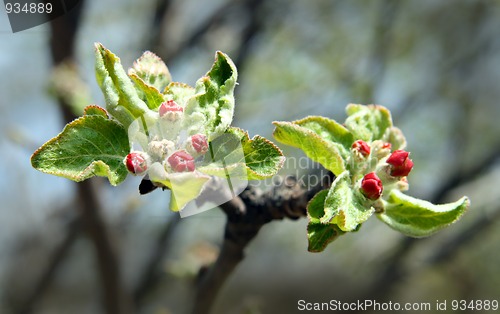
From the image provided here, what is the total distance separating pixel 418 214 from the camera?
1083 millimetres

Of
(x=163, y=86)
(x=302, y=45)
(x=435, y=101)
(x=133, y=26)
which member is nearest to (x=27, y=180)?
(x=133, y=26)

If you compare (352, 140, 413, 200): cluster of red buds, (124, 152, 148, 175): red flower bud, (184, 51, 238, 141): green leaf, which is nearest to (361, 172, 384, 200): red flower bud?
(352, 140, 413, 200): cluster of red buds

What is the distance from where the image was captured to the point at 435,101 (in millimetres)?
5352

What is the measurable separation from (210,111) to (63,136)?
27 cm

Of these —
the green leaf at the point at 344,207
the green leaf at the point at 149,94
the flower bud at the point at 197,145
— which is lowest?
the green leaf at the point at 344,207

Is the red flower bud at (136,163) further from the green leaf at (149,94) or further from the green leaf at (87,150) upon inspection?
the green leaf at (149,94)

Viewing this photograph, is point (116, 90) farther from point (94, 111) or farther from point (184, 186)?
point (184, 186)

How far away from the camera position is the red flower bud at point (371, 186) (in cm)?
102

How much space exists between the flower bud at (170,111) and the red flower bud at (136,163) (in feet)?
0.31

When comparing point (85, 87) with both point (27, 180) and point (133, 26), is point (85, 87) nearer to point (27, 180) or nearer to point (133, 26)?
point (133, 26)

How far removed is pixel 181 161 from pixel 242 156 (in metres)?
0.12

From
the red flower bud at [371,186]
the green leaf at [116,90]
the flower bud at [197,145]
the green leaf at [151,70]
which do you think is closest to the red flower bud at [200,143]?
the flower bud at [197,145]

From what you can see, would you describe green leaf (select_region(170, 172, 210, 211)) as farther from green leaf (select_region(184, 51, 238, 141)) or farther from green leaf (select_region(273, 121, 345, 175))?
green leaf (select_region(273, 121, 345, 175))

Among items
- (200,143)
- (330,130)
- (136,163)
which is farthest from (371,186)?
(136,163)
